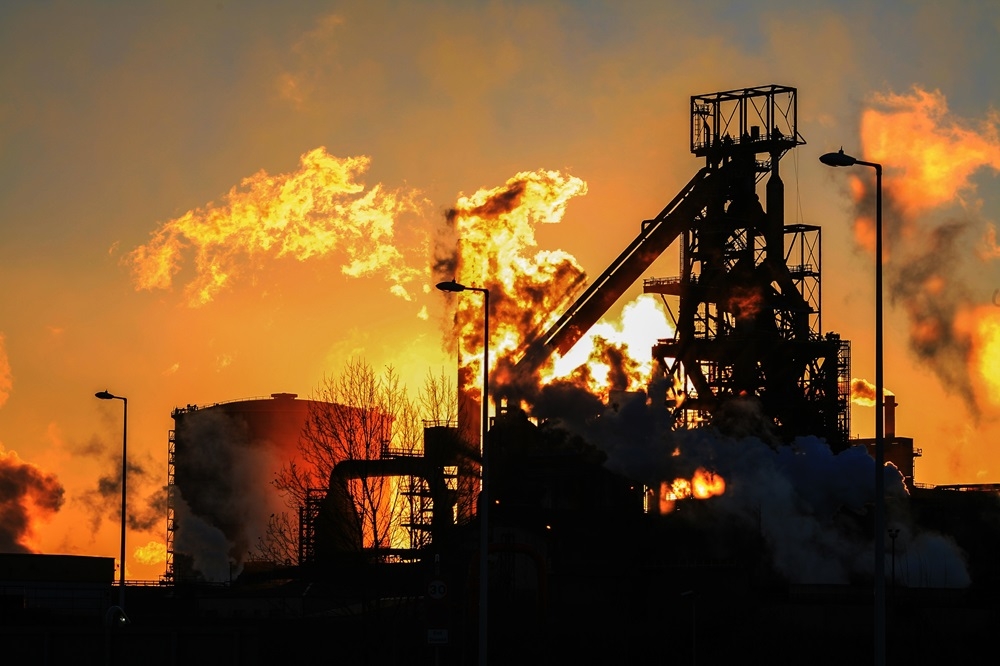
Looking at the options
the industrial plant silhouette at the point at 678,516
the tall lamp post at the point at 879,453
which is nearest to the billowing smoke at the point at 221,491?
the industrial plant silhouette at the point at 678,516

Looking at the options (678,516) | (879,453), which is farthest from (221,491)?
(879,453)

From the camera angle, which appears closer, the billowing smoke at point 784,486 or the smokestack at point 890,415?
the billowing smoke at point 784,486

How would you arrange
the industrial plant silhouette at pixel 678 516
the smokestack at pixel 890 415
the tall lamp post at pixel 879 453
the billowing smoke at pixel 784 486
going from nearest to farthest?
the tall lamp post at pixel 879 453 < the industrial plant silhouette at pixel 678 516 < the billowing smoke at pixel 784 486 < the smokestack at pixel 890 415

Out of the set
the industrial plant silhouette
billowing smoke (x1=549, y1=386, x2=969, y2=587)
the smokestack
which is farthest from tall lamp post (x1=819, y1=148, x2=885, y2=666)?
the smokestack

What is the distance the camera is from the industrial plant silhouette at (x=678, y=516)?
7350 centimetres

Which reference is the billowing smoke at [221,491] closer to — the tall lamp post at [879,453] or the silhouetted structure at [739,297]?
the silhouetted structure at [739,297]

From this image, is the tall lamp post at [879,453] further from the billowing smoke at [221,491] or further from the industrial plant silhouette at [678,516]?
the billowing smoke at [221,491]

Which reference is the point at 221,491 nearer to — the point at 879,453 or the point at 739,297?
the point at 739,297

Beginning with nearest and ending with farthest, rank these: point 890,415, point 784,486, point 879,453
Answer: point 879,453, point 784,486, point 890,415

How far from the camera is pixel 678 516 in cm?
8869

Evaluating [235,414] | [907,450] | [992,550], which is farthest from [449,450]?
[235,414]

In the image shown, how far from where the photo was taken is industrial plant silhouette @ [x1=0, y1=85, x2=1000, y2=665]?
2894 inches

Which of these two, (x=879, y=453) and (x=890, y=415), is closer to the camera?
(x=879, y=453)

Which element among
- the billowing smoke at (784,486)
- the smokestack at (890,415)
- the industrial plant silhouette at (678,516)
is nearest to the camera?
the industrial plant silhouette at (678,516)
